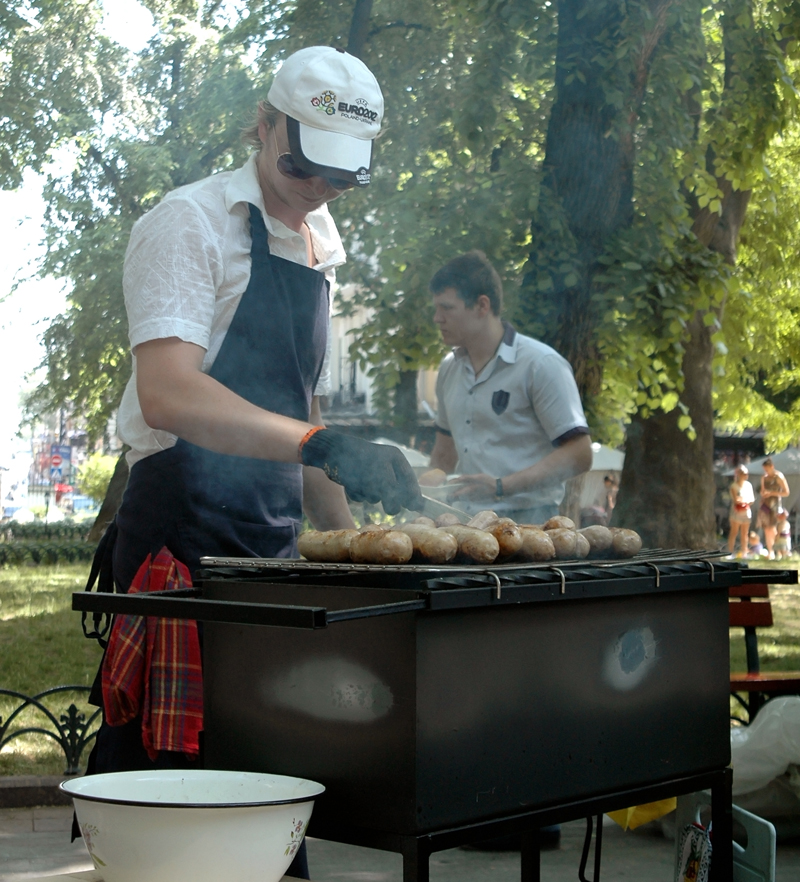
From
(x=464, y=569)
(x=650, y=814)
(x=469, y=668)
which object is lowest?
(x=650, y=814)

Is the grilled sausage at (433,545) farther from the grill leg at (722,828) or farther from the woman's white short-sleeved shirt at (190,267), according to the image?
the grill leg at (722,828)

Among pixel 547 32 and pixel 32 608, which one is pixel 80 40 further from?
pixel 547 32

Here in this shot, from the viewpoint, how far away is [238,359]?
2.06 metres

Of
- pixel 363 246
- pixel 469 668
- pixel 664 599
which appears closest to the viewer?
pixel 469 668

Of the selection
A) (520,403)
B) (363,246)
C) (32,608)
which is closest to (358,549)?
(520,403)

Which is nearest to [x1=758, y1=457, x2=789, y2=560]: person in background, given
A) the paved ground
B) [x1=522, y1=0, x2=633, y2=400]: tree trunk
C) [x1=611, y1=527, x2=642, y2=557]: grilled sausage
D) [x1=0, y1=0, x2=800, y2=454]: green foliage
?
[x1=0, y1=0, x2=800, y2=454]: green foliage

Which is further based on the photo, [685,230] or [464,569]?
[685,230]

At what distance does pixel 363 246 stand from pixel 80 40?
19.4 feet

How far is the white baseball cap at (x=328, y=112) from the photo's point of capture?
1.98 meters

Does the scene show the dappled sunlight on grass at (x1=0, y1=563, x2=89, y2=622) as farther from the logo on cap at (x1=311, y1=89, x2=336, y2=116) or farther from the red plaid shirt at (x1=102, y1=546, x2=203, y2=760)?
the logo on cap at (x1=311, y1=89, x2=336, y2=116)

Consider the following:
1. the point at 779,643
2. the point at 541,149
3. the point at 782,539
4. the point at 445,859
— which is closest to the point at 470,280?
the point at 445,859

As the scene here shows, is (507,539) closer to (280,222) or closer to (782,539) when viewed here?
(280,222)

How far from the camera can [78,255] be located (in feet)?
40.5

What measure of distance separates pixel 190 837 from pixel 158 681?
2.23ft
